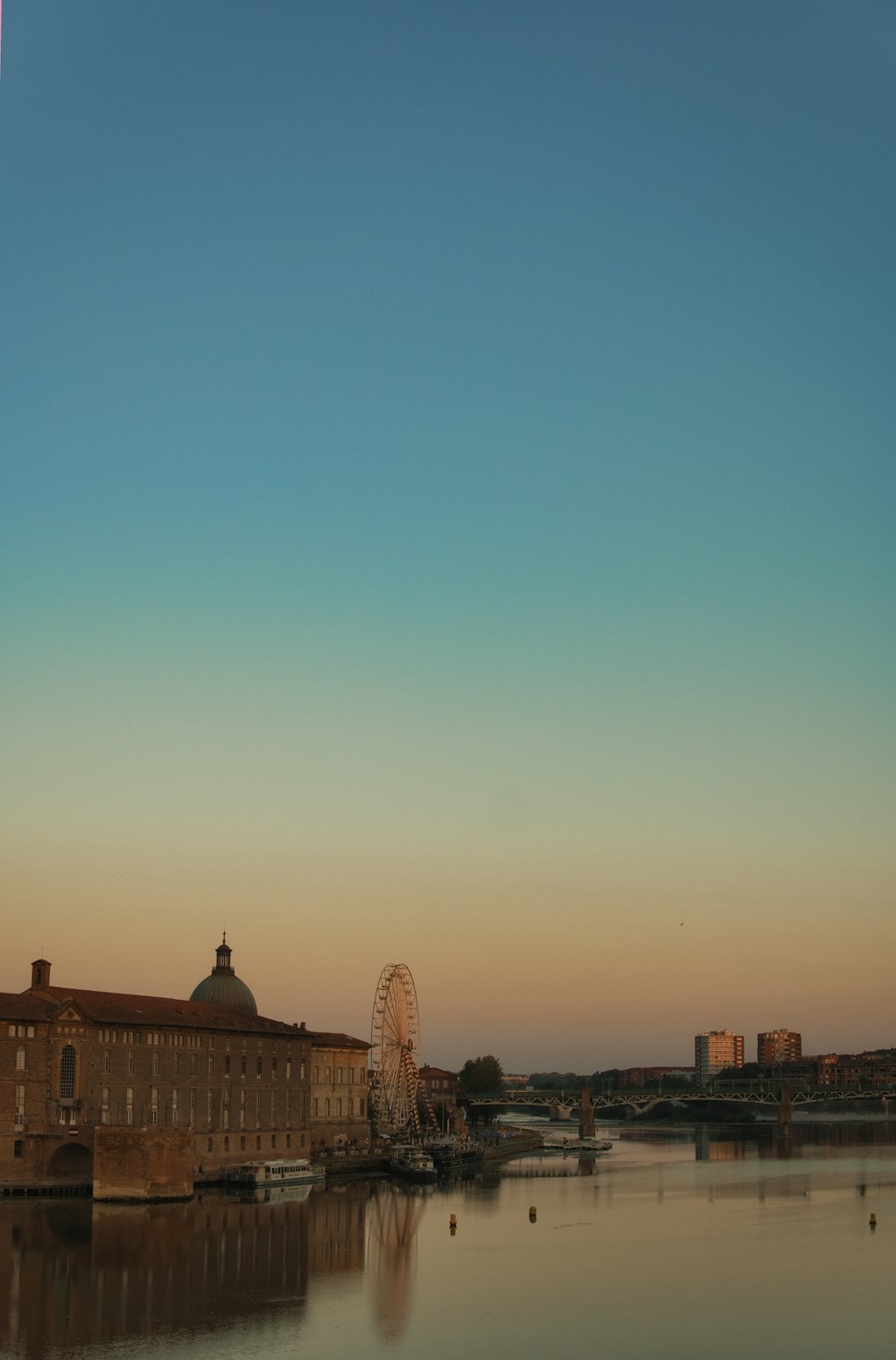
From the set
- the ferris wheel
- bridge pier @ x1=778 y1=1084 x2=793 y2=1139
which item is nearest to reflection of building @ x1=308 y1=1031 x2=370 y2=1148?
the ferris wheel

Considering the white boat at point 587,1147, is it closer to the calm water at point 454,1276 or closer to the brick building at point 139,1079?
the brick building at point 139,1079

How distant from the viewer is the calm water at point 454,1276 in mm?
36031

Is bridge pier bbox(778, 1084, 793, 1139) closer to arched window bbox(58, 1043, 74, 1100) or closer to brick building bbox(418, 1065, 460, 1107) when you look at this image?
brick building bbox(418, 1065, 460, 1107)

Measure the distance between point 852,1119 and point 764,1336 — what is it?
5817 inches

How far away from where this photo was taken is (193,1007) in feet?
255

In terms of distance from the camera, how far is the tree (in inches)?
6560

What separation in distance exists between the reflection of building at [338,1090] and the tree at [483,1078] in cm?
7433


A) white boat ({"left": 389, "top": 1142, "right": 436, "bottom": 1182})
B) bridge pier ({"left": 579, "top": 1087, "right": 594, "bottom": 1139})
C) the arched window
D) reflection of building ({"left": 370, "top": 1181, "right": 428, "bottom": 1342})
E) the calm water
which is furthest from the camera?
bridge pier ({"left": 579, "top": 1087, "right": 594, "bottom": 1139})

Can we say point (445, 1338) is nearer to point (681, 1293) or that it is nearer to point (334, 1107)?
point (681, 1293)

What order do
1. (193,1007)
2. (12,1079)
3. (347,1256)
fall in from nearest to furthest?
(347,1256) → (12,1079) → (193,1007)

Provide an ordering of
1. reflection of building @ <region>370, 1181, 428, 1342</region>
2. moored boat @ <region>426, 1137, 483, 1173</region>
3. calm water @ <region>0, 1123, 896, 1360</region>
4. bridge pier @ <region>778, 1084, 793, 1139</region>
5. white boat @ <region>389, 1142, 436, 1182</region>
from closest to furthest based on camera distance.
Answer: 1. calm water @ <region>0, 1123, 896, 1360</region>
2. reflection of building @ <region>370, 1181, 428, 1342</region>
3. white boat @ <region>389, 1142, 436, 1182</region>
4. moored boat @ <region>426, 1137, 483, 1173</region>
5. bridge pier @ <region>778, 1084, 793, 1139</region>

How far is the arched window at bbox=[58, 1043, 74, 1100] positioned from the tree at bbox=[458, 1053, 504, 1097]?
10426cm

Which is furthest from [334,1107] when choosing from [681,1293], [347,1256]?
[681,1293]

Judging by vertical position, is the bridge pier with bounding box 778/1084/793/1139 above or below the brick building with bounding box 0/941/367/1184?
below
